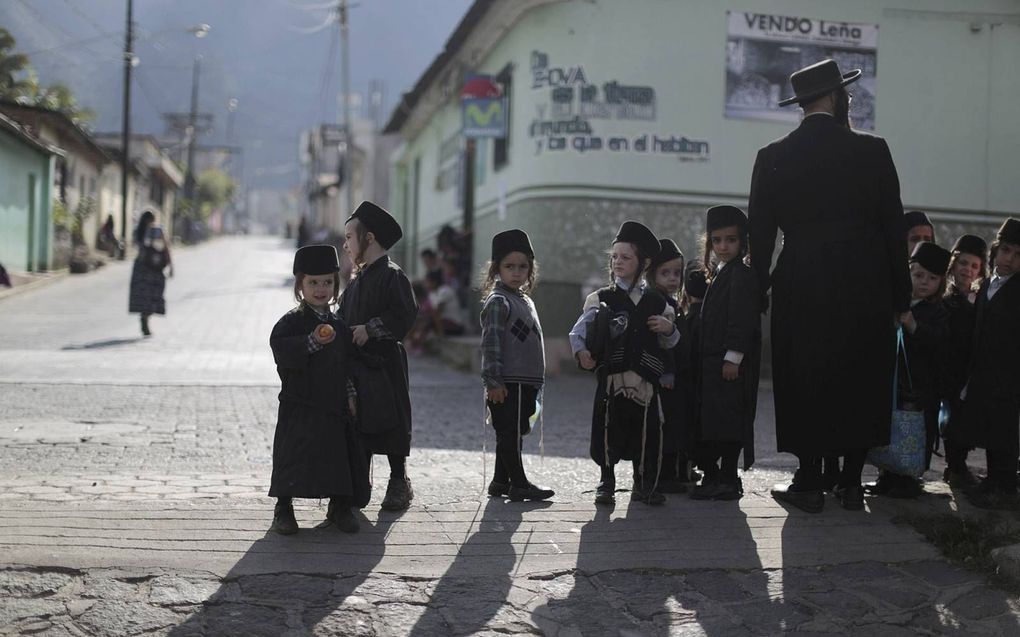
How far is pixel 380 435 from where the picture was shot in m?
5.46

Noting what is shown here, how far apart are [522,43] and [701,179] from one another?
2.89 m

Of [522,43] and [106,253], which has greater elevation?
[522,43]

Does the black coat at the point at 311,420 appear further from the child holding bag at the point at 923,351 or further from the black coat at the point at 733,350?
the child holding bag at the point at 923,351

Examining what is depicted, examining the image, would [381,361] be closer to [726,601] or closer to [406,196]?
[726,601]

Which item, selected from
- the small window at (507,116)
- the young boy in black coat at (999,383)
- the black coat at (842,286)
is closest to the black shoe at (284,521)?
the black coat at (842,286)

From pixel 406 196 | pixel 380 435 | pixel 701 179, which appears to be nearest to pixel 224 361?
pixel 701 179

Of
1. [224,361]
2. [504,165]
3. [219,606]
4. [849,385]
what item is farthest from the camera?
[504,165]

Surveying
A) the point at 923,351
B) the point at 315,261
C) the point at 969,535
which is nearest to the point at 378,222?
the point at 315,261

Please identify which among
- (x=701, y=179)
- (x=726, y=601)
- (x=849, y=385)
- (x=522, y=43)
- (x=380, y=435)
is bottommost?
(x=726, y=601)

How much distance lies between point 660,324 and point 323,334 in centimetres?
167

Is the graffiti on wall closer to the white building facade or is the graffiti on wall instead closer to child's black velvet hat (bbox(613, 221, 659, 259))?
the white building facade

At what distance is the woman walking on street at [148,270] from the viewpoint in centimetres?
1486

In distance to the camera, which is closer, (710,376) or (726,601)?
(726,601)

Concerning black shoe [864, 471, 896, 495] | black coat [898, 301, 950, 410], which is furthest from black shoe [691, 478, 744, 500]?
black coat [898, 301, 950, 410]
